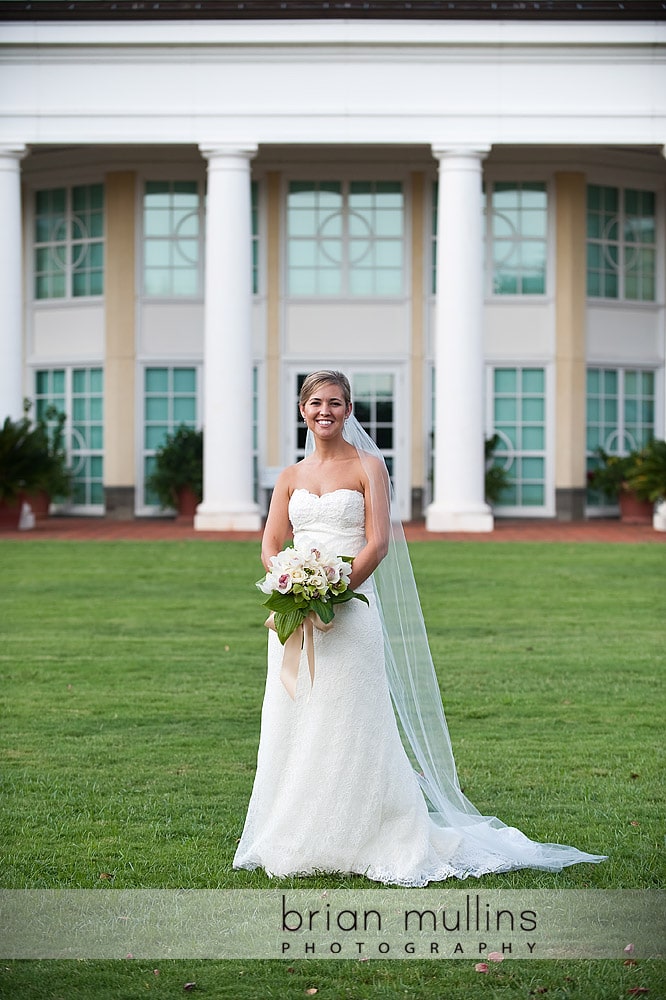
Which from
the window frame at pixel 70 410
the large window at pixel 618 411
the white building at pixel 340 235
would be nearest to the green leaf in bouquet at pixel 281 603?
the white building at pixel 340 235

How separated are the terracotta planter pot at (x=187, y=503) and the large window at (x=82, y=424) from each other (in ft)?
5.81

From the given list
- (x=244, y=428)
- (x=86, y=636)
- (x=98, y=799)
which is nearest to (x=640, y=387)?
(x=244, y=428)

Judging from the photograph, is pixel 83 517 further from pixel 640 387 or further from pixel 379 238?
pixel 640 387

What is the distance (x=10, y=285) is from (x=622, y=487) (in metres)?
10.9

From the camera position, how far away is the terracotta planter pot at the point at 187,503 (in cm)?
2503

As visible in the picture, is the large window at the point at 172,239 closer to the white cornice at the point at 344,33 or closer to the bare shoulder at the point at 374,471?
the white cornice at the point at 344,33

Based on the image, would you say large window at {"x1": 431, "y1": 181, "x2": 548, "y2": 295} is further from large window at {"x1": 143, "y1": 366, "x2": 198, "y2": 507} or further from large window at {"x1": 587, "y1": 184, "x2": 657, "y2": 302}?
large window at {"x1": 143, "y1": 366, "x2": 198, "y2": 507}

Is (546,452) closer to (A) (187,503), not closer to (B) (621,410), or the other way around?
(B) (621,410)

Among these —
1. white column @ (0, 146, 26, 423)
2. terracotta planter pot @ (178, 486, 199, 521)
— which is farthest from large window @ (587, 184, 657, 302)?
white column @ (0, 146, 26, 423)

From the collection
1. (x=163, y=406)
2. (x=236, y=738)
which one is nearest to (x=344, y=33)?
(x=163, y=406)

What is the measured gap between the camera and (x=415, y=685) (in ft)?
21.8

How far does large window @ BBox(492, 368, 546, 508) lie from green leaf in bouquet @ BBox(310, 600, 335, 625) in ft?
Result: 65.6

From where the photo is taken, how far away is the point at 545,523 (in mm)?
25047

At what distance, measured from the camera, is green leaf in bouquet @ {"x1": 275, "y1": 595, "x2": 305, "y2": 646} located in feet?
19.3
